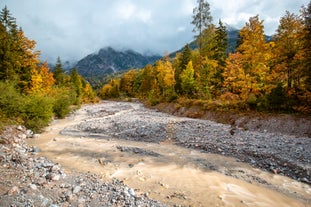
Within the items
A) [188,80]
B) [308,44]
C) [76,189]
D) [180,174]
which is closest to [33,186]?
[76,189]

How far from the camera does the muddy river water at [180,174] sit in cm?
758

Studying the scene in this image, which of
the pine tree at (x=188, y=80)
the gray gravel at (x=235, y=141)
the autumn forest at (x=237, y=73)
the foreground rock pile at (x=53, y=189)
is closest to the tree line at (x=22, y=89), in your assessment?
the autumn forest at (x=237, y=73)

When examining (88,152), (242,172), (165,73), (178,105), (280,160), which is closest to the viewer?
(242,172)

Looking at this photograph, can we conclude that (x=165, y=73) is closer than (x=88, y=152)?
No

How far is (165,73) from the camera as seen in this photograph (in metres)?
45.0

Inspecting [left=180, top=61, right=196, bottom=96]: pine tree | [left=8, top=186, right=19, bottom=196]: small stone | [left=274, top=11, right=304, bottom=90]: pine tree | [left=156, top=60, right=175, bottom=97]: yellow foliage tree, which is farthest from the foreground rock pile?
[left=156, top=60, right=175, bottom=97]: yellow foliage tree

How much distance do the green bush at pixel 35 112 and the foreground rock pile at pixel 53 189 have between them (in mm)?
9198

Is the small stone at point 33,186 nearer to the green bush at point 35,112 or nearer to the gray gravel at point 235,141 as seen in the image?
the gray gravel at point 235,141

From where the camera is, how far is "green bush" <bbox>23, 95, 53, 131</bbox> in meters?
17.8

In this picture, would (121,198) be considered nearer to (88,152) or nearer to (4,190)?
(4,190)

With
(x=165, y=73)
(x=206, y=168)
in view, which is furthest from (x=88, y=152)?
(x=165, y=73)

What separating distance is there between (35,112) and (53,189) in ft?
45.2

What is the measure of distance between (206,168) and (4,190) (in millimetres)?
8460

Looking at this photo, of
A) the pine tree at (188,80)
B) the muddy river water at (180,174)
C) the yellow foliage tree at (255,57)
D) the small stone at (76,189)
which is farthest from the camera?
the pine tree at (188,80)
